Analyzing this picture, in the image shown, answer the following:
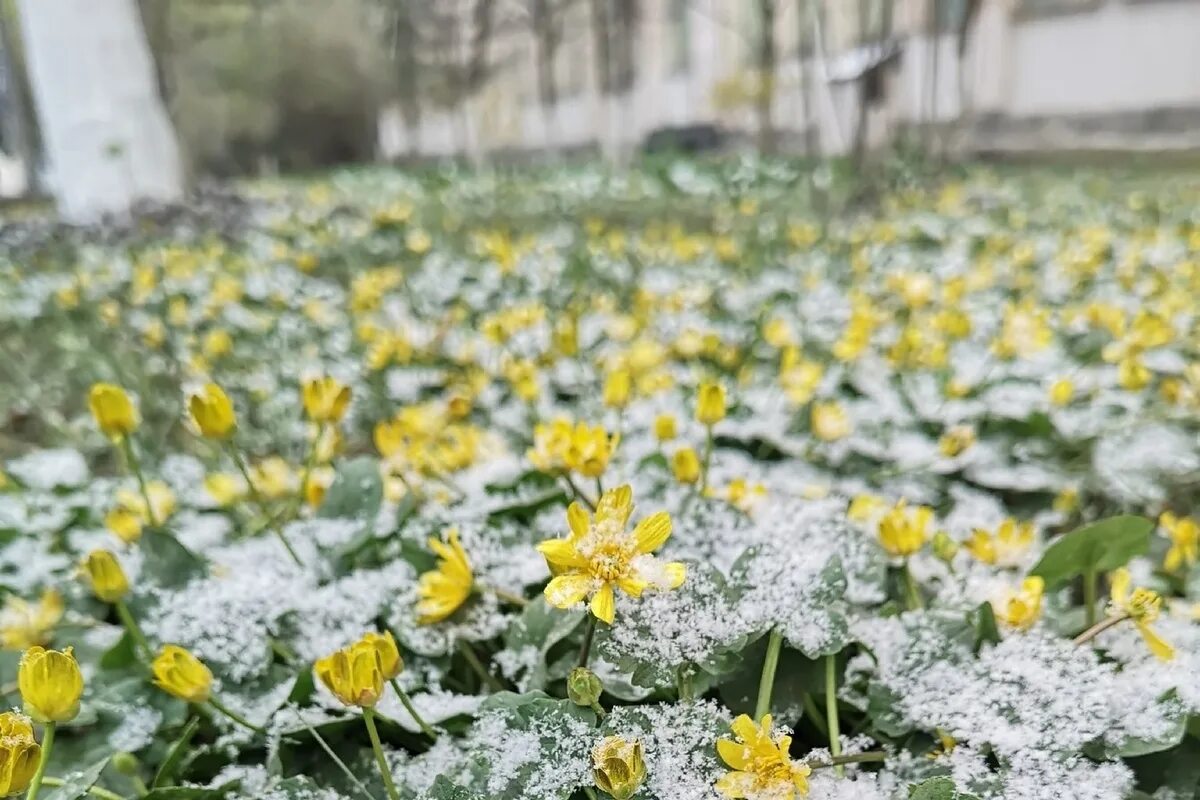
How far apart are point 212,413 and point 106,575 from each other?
198 millimetres

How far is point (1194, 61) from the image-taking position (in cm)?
1043

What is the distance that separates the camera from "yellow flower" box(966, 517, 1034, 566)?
958 mm

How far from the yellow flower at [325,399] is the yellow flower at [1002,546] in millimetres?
745

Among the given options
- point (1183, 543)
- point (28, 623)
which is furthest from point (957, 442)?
point (28, 623)

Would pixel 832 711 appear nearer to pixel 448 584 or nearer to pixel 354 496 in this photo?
pixel 448 584

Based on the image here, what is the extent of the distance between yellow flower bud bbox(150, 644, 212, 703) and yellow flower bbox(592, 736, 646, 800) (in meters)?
0.36

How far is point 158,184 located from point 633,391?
4.87 m

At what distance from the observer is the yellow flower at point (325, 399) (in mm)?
1087

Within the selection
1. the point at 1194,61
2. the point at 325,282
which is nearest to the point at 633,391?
the point at 325,282

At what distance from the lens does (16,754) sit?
60 centimetres

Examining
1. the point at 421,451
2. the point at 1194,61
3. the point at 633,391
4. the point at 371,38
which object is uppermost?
the point at 371,38

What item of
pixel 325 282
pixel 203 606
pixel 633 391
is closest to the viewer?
pixel 203 606

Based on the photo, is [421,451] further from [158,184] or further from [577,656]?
[158,184]

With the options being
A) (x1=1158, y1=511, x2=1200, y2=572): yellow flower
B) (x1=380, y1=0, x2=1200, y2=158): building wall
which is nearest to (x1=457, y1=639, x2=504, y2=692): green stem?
(x1=1158, y1=511, x2=1200, y2=572): yellow flower
